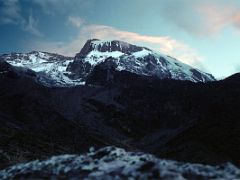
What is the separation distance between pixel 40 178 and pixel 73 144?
533 ft

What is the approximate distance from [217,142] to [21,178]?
119919 mm

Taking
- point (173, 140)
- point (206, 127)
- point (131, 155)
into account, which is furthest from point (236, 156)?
point (131, 155)

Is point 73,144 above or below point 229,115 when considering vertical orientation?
below

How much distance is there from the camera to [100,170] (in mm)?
20000

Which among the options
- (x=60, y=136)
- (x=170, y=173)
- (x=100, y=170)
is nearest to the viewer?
(x=170, y=173)

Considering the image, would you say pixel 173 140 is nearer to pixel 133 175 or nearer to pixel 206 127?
pixel 206 127

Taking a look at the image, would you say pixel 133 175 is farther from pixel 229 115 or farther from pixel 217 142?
pixel 229 115

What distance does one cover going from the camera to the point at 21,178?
2170 cm

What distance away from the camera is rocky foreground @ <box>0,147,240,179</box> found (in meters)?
18.6

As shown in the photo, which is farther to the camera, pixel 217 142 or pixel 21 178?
pixel 217 142

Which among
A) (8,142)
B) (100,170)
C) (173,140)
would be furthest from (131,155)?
(173,140)

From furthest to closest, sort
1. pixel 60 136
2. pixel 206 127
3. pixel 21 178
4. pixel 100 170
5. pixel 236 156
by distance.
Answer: pixel 60 136 → pixel 206 127 → pixel 236 156 → pixel 21 178 → pixel 100 170

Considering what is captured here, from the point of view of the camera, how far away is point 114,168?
19.9 metres

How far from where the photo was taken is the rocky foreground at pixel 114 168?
18594 millimetres
